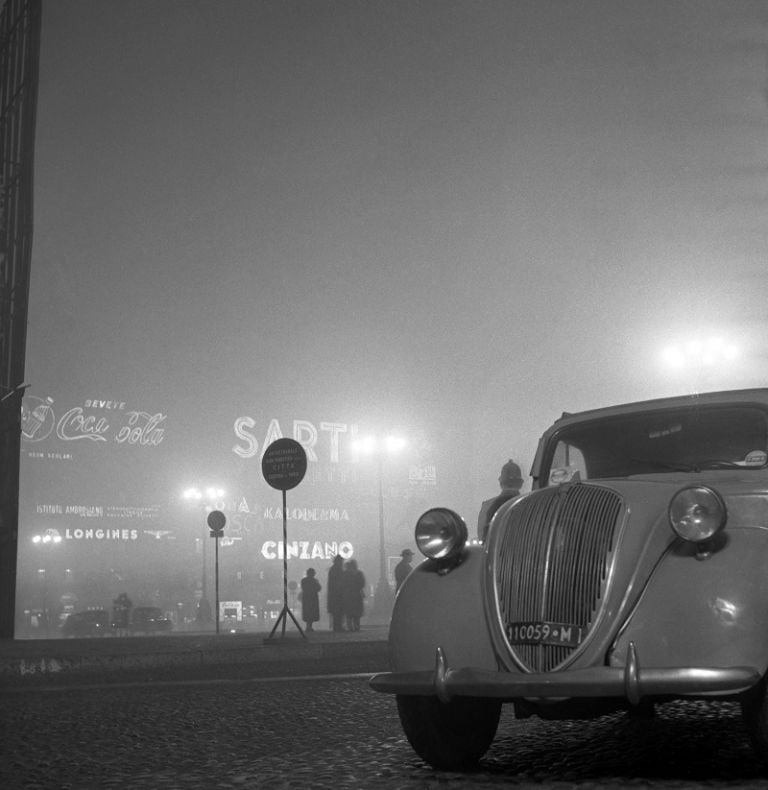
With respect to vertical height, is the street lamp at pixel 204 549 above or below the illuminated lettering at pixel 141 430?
below

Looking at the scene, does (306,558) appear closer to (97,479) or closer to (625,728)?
(97,479)

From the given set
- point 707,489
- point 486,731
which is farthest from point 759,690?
point 486,731

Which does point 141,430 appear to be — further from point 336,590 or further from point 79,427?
point 336,590

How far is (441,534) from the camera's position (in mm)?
4941

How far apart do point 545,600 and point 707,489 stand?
761 mm

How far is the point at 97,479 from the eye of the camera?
11012 cm

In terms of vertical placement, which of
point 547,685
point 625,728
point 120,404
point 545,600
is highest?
point 120,404

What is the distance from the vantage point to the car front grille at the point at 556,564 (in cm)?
436

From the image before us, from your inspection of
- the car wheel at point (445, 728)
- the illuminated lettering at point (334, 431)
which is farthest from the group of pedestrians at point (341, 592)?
the illuminated lettering at point (334, 431)

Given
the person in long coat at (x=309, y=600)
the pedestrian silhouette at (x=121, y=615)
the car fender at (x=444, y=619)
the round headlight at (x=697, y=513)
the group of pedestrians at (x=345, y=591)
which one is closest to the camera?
the round headlight at (x=697, y=513)

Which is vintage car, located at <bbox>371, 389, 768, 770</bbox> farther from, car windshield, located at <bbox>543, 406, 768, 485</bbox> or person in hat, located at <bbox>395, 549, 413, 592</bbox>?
person in hat, located at <bbox>395, 549, 413, 592</bbox>

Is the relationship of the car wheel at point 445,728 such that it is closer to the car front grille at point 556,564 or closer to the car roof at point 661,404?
the car front grille at point 556,564

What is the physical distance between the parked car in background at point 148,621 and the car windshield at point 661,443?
1513 inches

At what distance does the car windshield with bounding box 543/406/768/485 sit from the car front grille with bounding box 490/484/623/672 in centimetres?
97
